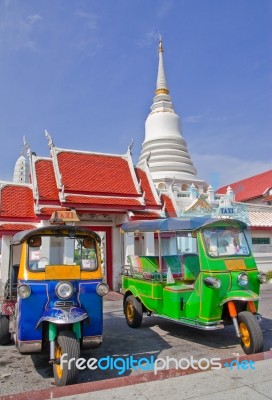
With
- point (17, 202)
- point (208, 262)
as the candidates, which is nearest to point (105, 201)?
point (17, 202)

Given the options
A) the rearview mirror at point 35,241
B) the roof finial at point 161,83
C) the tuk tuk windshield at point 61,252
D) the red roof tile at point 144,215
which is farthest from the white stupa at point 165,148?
the rearview mirror at point 35,241

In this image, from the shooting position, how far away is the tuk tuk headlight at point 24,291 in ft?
16.2

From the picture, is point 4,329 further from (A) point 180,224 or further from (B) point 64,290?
(A) point 180,224

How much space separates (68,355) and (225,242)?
3589 millimetres

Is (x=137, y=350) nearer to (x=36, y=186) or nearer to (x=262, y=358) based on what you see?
(x=262, y=358)

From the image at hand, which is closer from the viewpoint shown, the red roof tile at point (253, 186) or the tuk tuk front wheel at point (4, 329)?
the tuk tuk front wheel at point (4, 329)

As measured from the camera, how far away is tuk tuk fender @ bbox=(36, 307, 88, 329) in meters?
4.65

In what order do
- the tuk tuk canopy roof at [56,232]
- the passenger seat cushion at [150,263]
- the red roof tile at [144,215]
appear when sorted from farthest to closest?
the red roof tile at [144,215], the passenger seat cushion at [150,263], the tuk tuk canopy roof at [56,232]

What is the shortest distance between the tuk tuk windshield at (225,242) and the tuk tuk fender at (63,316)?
2.67 m

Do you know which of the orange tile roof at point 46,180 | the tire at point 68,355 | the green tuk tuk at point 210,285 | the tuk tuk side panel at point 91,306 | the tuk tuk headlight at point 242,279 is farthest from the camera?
the orange tile roof at point 46,180

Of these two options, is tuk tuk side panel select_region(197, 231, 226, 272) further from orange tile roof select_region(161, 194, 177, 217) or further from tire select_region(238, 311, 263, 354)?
Answer: orange tile roof select_region(161, 194, 177, 217)

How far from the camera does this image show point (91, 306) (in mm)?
5301

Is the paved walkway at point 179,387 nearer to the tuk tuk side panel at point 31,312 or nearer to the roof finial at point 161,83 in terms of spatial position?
the tuk tuk side panel at point 31,312

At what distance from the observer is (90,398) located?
409 centimetres
